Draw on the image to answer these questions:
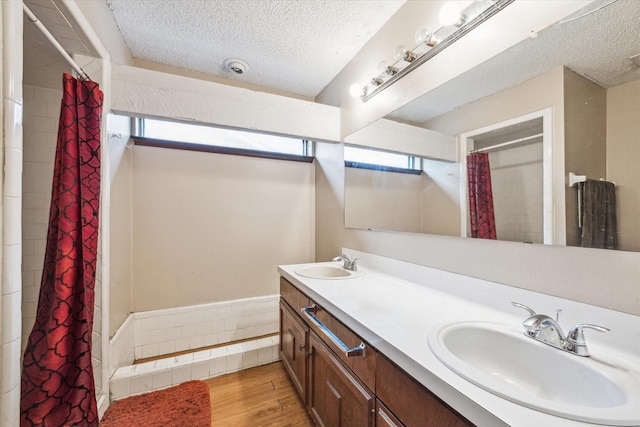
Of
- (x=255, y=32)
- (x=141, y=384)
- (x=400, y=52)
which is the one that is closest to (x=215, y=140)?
(x=255, y=32)

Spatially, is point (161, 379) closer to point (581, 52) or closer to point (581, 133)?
point (581, 133)

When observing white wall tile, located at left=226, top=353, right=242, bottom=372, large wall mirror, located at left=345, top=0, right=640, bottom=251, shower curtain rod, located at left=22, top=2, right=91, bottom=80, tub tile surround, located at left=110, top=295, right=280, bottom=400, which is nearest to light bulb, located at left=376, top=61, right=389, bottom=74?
large wall mirror, located at left=345, top=0, right=640, bottom=251

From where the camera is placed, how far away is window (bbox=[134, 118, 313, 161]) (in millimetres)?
2135

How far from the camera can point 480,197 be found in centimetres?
115

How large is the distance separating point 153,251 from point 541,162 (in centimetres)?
260

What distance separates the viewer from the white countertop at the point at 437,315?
0.53m

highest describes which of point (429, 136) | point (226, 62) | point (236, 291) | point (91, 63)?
point (226, 62)

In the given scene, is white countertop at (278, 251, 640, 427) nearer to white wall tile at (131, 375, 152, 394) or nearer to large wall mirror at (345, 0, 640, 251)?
large wall mirror at (345, 0, 640, 251)

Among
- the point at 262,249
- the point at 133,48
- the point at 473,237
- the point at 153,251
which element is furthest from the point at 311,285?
the point at 133,48

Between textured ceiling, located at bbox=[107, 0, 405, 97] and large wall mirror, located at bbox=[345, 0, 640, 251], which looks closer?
large wall mirror, located at bbox=[345, 0, 640, 251]

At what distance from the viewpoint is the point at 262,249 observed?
8.31 feet

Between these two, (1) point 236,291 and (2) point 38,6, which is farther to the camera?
(1) point 236,291

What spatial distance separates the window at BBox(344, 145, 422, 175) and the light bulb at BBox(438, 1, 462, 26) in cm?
64

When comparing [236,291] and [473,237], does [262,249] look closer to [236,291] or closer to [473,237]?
[236,291]
